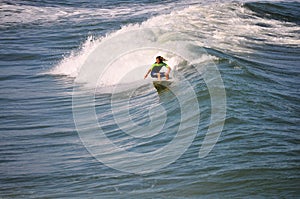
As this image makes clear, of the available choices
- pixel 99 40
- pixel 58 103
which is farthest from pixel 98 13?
pixel 58 103

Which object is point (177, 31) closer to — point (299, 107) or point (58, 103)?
point (58, 103)

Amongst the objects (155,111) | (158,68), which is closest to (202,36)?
(158,68)

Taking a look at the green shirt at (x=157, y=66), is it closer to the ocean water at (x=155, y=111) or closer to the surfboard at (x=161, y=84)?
the surfboard at (x=161, y=84)

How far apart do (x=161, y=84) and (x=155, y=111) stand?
2126mm

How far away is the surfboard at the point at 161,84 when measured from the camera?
1423cm

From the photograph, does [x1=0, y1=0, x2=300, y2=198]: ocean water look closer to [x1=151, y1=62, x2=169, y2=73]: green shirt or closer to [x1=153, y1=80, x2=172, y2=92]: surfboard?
[x1=153, y1=80, x2=172, y2=92]: surfboard

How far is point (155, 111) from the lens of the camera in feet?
41.0

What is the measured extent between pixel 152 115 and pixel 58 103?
115 inches

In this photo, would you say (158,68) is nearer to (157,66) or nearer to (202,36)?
(157,66)

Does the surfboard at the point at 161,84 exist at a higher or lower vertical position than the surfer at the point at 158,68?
lower

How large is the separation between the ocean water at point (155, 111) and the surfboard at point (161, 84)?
0.56ft

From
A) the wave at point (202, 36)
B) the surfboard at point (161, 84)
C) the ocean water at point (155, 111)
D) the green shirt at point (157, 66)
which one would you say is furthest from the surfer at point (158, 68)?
the wave at point (202, 36)

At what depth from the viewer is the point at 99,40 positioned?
2283cm

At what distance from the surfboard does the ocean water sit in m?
0.17
